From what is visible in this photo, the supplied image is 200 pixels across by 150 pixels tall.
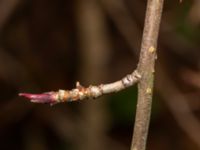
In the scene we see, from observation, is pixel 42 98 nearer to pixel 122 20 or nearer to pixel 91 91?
pixel 91 91

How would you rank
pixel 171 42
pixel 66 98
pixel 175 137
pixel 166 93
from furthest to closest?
pixel 175 137, pixel 171 42, pixel 166 93, pixel 66 98

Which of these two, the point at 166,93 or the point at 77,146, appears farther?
the point at 77,146

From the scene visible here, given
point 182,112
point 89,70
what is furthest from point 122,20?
point 182,112

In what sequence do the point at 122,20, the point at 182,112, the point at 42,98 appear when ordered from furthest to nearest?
the point at 122,20, the point at 182,112, the point at 42,98

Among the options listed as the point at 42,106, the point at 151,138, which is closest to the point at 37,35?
the point at 42,106

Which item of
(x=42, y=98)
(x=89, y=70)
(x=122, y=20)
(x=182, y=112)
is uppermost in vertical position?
(x=122, y=20)

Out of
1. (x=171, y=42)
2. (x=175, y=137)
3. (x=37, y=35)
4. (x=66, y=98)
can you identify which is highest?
(x=37, y=35)

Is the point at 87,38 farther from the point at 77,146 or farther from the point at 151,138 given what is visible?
the point at 151,138
